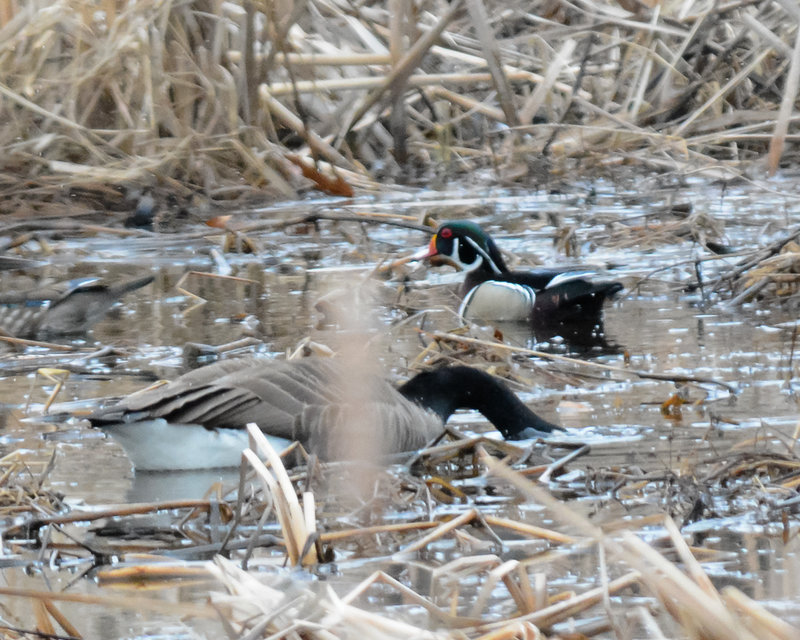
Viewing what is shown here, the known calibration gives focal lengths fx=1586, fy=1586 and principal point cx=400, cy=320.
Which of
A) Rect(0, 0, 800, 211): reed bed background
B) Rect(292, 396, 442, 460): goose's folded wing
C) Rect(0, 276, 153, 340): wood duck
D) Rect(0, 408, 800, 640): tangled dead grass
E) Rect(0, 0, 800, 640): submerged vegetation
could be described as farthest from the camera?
Rect(0, 0, 800, 211): reed bed background

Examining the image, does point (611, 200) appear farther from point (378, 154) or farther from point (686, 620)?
point (686, 620)

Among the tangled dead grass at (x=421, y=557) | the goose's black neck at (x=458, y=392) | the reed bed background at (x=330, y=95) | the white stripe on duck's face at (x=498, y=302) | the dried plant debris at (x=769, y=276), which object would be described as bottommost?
the tangled dead grass at (x=421, y=557)

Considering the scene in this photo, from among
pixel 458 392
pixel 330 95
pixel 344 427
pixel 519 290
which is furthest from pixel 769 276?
pixel 330 95

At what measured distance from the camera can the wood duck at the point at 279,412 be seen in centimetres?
493

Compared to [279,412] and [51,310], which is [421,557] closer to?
[279,412]

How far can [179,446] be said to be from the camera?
5.01 meters

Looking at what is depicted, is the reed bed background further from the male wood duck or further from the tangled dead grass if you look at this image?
the tangled dead grass

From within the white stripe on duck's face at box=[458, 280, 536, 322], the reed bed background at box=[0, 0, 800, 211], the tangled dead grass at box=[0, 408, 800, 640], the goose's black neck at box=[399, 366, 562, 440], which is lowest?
the tangled dead grass at box=[0, 408, 800, 640]

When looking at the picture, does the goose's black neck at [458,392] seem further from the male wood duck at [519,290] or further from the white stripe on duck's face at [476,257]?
the white stripe on duck's face at [476,257]

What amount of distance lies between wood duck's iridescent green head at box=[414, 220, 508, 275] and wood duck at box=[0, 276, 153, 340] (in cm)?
210

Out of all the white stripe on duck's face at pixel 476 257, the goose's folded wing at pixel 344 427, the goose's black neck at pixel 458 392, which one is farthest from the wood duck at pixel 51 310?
the goose's folded wing at pixel 344 427

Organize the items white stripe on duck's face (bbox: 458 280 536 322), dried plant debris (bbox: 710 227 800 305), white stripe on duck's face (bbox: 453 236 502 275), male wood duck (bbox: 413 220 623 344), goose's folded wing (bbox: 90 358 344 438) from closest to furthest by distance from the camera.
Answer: goose's folded wing (bbox: 90 358 344 438) < dried plant debris (bbox: 710 227 800 305) < male wood duck (bbox: 413 220 623 344) < white stripe on duck's face (bbox: 458 280 536 322) < white stripe on duck's face (bbox: 453 236 502 275)

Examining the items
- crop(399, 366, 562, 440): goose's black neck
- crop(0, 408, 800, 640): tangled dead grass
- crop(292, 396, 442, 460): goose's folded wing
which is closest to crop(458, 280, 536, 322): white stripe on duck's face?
crop(399, 366, 562, 440): goose's black neck

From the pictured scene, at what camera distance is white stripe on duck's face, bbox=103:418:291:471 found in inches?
194
